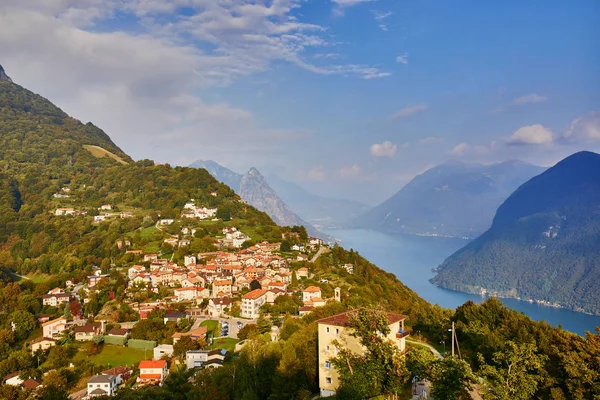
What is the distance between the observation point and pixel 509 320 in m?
18.7

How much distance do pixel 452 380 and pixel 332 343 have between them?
3.90 meters

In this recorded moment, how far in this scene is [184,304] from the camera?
32.8m

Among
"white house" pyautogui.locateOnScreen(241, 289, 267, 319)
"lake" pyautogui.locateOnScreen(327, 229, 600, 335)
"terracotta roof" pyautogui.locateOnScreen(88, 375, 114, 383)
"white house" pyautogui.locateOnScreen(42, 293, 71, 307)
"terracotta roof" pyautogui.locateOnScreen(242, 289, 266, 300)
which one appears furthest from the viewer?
"lake" pyautogui.locateOnScreen(327, 229, 600, 335)

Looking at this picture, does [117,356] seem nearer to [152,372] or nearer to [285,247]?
[152,372]

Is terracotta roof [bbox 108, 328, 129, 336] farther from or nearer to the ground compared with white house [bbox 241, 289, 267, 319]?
nearer to the ground

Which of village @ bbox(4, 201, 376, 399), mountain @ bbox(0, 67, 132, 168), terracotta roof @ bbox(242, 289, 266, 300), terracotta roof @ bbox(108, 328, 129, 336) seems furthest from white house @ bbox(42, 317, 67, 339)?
mountain @ bbox(0, 67, 132, 168)

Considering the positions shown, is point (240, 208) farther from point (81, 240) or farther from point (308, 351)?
point (308, 351)

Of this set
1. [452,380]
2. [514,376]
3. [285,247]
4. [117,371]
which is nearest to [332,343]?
[452,380]

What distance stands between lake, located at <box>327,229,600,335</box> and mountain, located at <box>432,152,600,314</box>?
170 inches

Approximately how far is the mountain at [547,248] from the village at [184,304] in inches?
2520

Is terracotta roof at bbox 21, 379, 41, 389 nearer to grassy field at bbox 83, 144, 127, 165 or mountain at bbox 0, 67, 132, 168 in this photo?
mountain at bbox 0, 67, 132, 168

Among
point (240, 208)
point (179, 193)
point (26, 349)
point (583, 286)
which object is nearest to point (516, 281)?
→ point (583, 286)

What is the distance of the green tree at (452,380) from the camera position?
34.0ft

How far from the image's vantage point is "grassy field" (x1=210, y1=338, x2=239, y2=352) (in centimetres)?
2477
